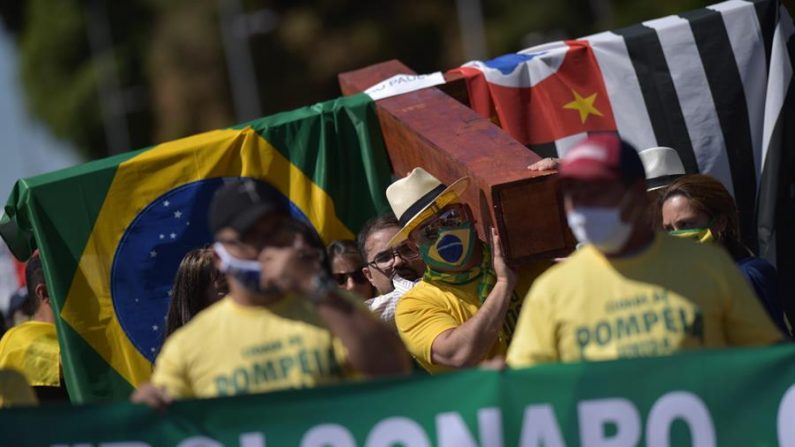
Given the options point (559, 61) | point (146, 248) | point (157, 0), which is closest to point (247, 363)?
point (146, 248)

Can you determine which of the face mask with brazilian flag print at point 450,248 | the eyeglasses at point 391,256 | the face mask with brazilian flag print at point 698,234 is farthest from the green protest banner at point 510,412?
the eyeglasses at point 391,256

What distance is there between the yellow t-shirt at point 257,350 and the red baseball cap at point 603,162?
2.97ft

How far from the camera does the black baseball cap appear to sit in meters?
4.34

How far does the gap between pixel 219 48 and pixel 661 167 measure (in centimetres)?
4111

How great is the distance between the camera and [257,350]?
14.5ft

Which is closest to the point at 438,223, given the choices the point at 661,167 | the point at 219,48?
the point at 661,167

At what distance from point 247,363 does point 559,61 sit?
149 inches

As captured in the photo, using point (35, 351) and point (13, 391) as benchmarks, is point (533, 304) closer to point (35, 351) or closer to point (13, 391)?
point (13, 391)

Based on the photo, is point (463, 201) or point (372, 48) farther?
point (372, 48)

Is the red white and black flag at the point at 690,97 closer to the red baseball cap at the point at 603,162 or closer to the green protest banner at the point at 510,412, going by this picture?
the green protest banner at the point at 510,412

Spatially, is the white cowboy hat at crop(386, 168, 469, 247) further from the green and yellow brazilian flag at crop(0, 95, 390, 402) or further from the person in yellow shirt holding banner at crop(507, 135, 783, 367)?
the person in yellow shirt holding banner at crop(507, 135, 783, 367)

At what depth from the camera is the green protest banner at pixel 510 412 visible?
14.0 ft

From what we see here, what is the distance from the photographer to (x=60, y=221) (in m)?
7.28

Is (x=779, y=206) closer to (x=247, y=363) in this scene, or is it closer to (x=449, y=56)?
(x=247, y=363)
